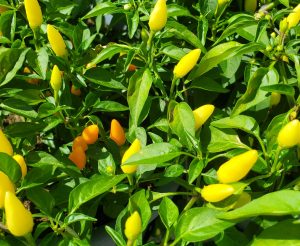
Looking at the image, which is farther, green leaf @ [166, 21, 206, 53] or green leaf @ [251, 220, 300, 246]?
green leaf @ [166, 21, 206, 53]

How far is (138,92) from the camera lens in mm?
1086

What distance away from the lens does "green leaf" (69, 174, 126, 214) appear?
3.16 ft

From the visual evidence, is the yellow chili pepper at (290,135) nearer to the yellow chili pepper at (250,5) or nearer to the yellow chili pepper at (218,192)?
the yellow chili pepper at (218,192)

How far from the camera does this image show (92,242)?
1208 mm

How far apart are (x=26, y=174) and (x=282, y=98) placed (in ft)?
2.31

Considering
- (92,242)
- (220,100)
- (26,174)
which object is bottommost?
(92,242)

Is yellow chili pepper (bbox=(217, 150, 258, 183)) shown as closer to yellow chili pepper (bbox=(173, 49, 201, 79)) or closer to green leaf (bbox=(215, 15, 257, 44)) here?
yellow chili pepper (bbox=(173, 49, 201, 79))

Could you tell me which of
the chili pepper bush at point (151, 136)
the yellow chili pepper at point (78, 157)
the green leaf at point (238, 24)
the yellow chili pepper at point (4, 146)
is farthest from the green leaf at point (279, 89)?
the yellow chili pepper at point (4, 146)

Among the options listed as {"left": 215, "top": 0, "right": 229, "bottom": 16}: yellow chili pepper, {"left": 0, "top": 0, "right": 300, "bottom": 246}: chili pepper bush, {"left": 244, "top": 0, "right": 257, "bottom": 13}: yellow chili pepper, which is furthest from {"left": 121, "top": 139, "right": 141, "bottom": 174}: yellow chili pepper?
{"left": 244, "top": 0, "right": 257, "bottom": 13}: yellow chili pepper

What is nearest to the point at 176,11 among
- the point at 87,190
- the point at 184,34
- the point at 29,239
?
the point at 184,34

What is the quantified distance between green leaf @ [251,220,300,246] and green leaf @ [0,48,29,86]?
617 mm

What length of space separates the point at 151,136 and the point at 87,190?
0.23m

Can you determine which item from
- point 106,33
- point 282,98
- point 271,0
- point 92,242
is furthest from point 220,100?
point 92,242

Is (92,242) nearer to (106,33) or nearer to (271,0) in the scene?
(106,33)
